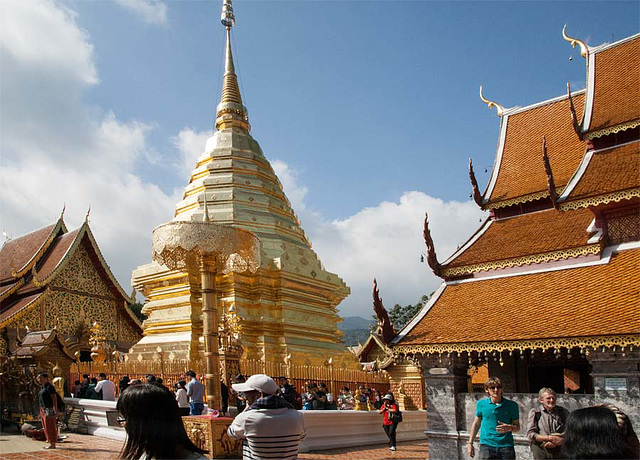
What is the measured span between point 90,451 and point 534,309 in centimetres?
739

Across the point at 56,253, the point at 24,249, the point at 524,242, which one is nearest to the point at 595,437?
the point at 524,242

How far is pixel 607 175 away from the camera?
1101 centimetres

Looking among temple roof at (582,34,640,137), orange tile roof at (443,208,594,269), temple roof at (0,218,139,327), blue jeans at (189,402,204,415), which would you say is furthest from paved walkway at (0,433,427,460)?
temple roof at (0,218,139,327)

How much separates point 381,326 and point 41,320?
16.7 meters

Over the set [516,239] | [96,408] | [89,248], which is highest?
[89,248]

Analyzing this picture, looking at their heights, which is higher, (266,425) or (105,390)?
(266,425)

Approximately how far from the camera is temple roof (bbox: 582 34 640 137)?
39.7ft

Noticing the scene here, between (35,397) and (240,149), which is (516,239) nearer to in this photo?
(35,397)

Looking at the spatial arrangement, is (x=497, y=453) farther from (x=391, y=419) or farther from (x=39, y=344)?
(x=39, y=344)

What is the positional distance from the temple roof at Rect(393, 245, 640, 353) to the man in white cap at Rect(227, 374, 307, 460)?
5962mm

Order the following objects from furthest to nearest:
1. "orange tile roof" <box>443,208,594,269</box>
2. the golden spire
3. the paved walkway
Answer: the golden spire
"orange tile roof" <box>443,208,594,269</box>
the paved walkway

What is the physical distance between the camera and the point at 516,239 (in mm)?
12289

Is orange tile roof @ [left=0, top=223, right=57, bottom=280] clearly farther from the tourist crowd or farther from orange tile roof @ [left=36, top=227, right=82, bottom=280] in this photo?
the tourist crowd

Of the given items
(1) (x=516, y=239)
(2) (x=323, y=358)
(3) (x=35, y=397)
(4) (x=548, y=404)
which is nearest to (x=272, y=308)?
(2) (x=323, y=358)
